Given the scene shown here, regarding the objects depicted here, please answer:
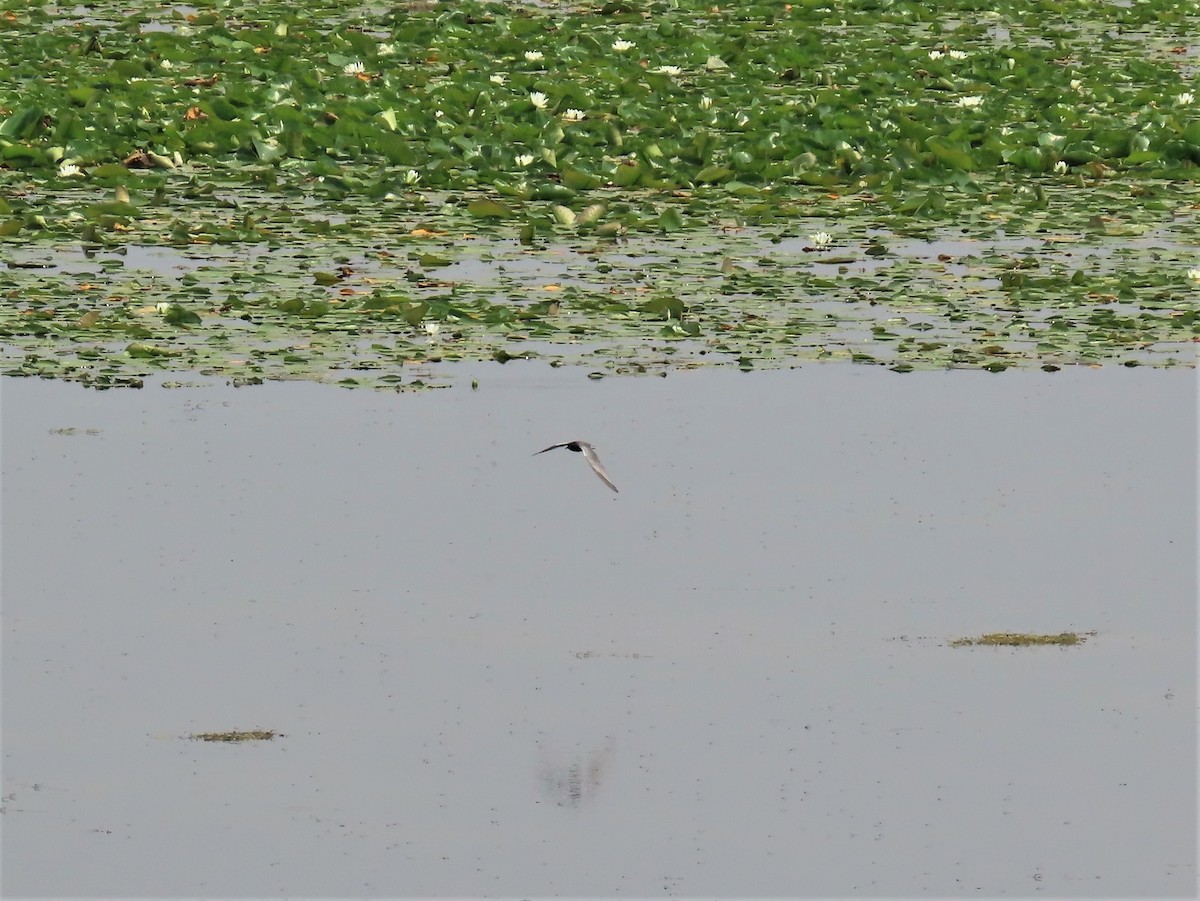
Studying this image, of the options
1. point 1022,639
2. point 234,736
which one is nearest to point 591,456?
point 1022,639

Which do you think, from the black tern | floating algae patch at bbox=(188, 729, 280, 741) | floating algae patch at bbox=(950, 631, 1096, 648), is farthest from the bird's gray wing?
floating algae patch at bbox=(188, 729, 280, 741)

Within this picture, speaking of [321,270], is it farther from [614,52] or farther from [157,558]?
[614,52]

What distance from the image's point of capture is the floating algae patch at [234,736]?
6.64 m

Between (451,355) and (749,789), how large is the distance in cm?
453

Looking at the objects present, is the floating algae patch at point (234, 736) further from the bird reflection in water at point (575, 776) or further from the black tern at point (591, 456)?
the black tern at point (591, 456)

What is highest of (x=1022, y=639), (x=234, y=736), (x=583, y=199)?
(x=234, y=736)

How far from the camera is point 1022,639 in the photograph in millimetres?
7523

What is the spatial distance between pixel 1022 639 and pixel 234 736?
238 centimetres

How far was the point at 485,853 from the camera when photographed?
600 cm

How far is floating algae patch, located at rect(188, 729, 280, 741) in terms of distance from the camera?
21.8ft

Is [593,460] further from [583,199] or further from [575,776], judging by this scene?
[583,199]

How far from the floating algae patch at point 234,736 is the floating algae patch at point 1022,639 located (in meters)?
2.08

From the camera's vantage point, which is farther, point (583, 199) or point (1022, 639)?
point (583, 199)

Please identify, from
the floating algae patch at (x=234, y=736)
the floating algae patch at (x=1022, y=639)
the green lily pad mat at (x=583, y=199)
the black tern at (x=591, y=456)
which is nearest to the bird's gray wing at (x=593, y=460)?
the black tern at (x=591, y=456)
